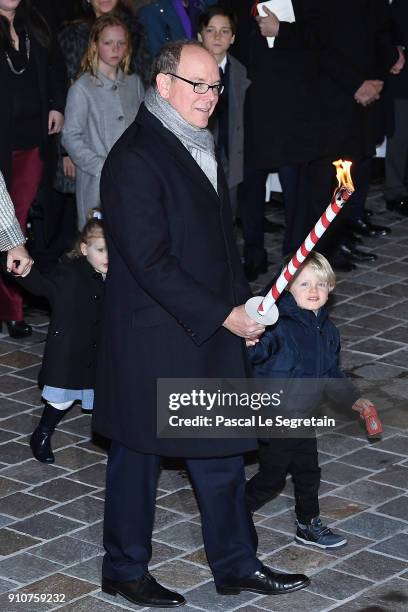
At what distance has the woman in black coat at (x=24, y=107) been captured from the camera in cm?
913

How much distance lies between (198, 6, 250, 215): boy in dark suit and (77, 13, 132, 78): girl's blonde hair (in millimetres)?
742

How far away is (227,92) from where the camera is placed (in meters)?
10.2

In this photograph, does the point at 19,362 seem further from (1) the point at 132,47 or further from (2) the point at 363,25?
(2) the point at 363,25

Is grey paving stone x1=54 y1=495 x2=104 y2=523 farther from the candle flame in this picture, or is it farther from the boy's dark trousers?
the candle flame

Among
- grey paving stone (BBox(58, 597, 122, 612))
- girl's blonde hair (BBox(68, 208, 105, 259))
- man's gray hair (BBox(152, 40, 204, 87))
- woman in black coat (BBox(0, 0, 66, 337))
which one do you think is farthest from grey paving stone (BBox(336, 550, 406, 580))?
woman in black coat (BBox(0, 0, 66, 337))

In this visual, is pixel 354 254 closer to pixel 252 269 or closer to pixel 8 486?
pixel 252 269

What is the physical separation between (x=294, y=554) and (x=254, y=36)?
16.1ft

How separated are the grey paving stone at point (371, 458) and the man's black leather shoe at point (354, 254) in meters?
3.74

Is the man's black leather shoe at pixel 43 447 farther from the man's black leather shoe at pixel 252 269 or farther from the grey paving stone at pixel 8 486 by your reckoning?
the man's black leather shoe at pixel 252 269

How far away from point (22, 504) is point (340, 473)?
1.65 metres

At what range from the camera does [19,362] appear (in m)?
9.07

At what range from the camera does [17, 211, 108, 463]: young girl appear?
7.44 m

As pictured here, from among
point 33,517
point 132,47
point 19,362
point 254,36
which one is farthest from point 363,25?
point 33,517

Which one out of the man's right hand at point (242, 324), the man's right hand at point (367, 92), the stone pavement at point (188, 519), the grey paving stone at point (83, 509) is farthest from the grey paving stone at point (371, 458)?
the man's right hand at point (367, 92)
